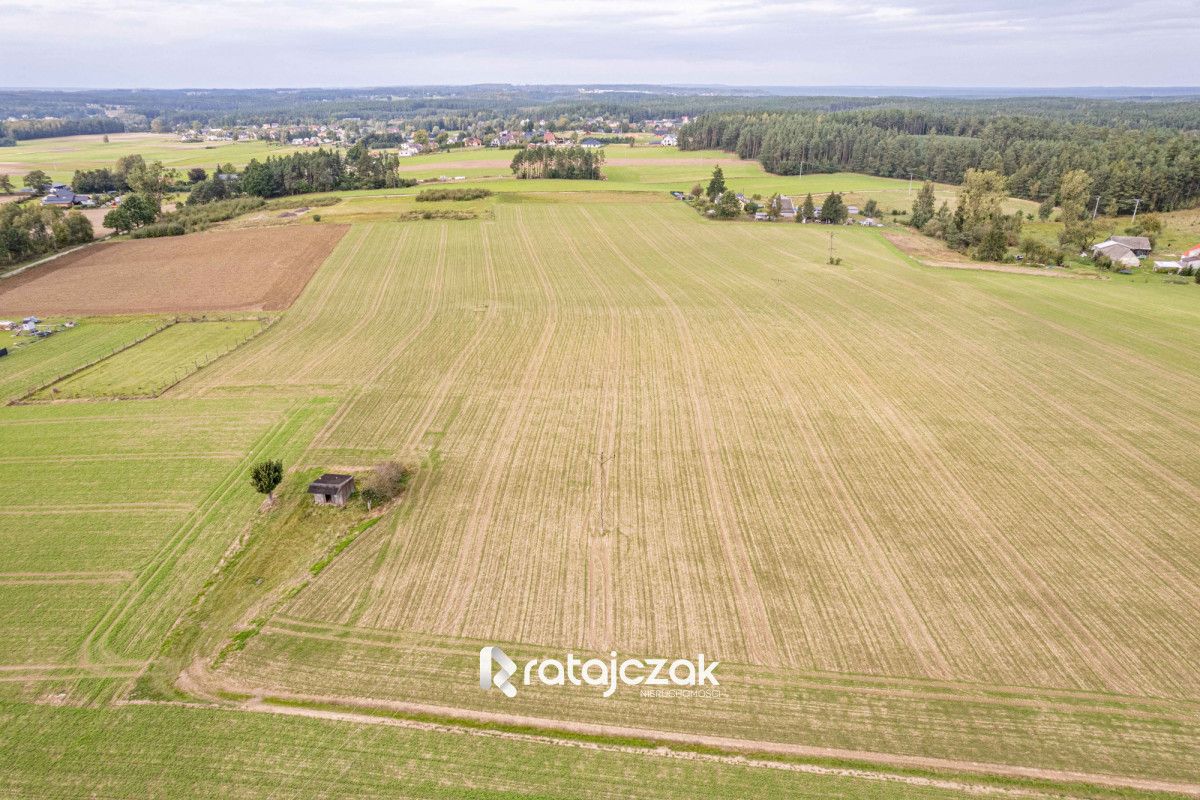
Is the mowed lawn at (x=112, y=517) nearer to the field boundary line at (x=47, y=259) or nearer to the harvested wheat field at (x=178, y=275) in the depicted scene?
the harvested wheat field at (x=178, y=275)

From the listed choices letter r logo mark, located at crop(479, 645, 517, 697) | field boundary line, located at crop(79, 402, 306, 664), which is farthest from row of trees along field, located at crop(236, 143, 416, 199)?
letter r logo mark, located at crop(479, 645, 517, 697)

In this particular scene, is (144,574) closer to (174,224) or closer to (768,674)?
(768,674)

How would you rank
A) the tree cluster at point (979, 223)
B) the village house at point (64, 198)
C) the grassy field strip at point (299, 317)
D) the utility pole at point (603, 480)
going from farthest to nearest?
1. the village house at point (64, 198)
2. the tree cluster at point (979, 223)
3. the grassy field strip at point (299, 317)
4. the utility pole at point (603, 480)

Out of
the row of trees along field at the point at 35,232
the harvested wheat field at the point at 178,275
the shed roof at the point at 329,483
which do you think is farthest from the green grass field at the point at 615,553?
the row of trees along field at the point at 35,232

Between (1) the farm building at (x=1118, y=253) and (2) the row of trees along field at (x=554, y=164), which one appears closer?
(1) the farm building at (x=1118, y=253)

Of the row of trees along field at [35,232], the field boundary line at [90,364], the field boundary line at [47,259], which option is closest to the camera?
the field boundary line at [90,364]
